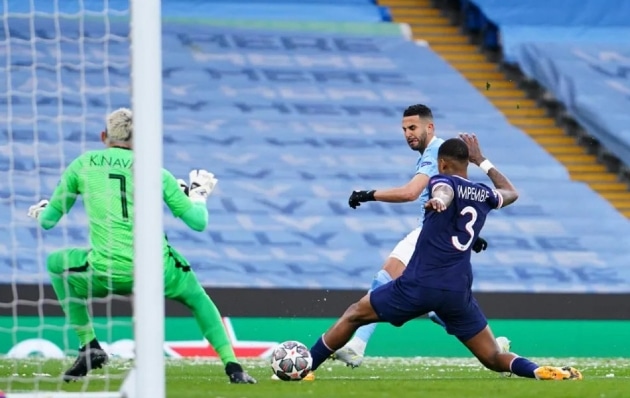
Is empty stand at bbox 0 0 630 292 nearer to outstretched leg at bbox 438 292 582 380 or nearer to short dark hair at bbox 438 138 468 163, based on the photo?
outstretched leg at bbox 438 292 582 380

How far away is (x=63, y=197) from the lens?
316 inches

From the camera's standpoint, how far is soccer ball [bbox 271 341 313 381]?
848 centimetres

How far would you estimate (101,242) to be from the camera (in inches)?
314

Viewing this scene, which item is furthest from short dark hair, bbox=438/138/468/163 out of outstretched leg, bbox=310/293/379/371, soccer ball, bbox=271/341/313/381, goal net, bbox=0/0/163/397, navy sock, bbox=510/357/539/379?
goal net, bbox=0/0/163/397

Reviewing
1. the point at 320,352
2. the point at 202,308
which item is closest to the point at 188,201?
the point at 202,308

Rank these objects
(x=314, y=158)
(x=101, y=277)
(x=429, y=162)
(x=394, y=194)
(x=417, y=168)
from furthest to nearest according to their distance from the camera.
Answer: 1. (x=314, y=158)
2. (x=417, y=168)
3. (x=429, y=162)
4. (x=394, y=194)
5. (x=101, y=277)

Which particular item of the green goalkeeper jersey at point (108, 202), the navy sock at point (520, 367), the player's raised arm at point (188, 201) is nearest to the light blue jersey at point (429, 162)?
the navy sock at point (520, 367)

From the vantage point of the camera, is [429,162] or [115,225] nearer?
[115,225]

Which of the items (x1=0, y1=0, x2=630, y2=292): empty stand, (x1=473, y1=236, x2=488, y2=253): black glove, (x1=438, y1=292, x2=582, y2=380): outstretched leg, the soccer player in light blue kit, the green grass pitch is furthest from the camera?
(x1=0, y1=0, x2=630, y2=292): empty stand

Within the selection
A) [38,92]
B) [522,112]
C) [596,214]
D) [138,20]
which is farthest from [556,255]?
[138,20]

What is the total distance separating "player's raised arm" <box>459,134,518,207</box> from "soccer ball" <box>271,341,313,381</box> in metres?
1.60

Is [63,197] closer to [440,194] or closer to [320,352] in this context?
[320,352]

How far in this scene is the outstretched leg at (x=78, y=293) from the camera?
26.5ft

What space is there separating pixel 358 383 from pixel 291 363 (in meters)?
0.46
